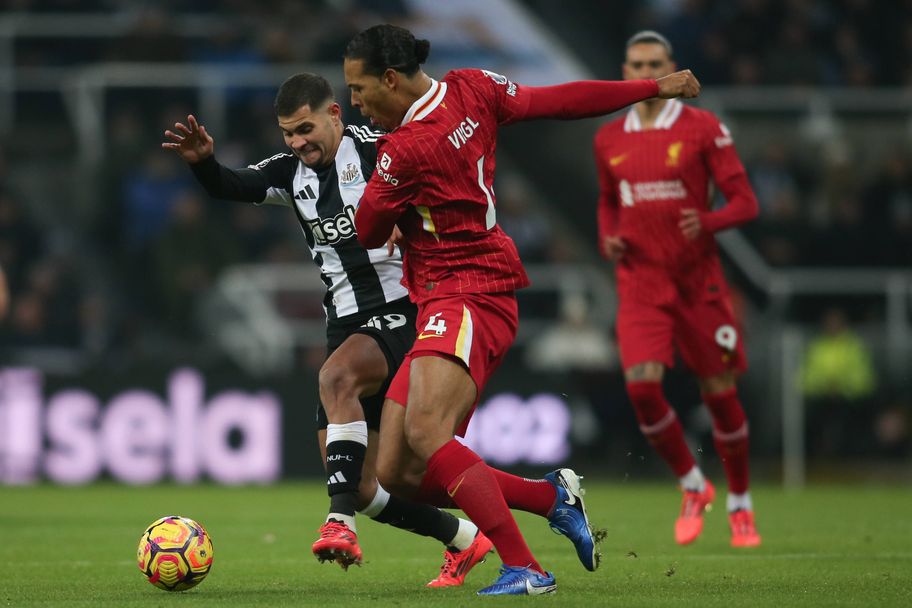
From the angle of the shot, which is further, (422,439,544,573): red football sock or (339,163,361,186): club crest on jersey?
(339,163,361,186): club crest on jersey

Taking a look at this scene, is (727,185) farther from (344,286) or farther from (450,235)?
(450,235)

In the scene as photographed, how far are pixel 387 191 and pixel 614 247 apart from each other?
10.8ft

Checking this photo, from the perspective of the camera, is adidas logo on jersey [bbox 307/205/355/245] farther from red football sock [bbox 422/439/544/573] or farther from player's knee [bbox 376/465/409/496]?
red football sock [bbox 422/439/544/573]

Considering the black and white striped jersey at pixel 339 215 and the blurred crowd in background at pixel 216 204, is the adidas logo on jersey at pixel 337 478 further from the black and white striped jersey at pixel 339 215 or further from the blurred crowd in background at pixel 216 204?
the blurred crowd in background at pixel 216 204

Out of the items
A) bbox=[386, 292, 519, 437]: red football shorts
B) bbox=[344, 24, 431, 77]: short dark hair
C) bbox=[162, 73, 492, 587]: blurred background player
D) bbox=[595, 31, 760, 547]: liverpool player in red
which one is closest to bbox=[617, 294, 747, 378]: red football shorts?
bbox=[595, 31, 760, 547]: liverpool player in red

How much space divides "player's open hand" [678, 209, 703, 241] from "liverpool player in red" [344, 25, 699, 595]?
2.45 meters

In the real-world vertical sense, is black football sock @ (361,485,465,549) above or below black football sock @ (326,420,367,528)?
below

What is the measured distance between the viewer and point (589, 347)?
15180mm

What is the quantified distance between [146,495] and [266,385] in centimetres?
197

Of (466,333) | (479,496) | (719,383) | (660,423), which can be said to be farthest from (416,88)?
(719,383)

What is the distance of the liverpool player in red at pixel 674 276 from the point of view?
884cm

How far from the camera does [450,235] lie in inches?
237

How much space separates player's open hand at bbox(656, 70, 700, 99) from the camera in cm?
614

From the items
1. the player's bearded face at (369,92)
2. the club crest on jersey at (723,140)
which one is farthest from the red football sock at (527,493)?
the club crest on jersey at (723,140)
